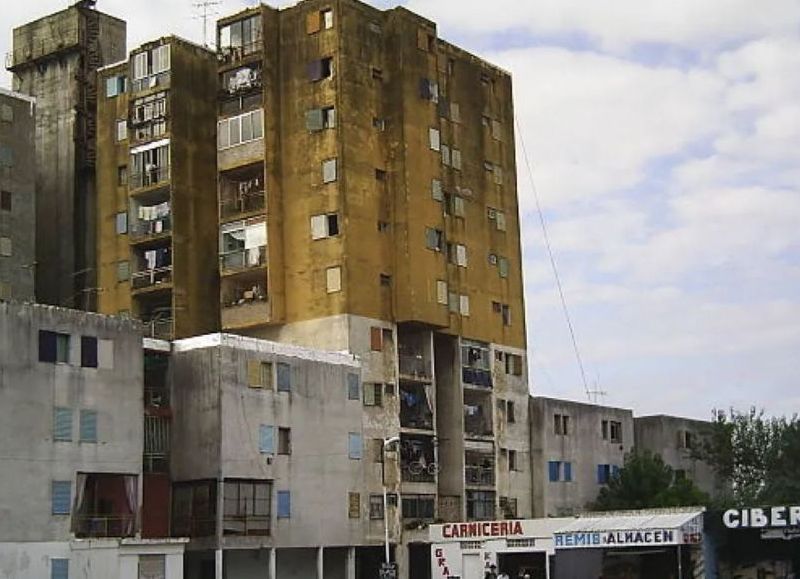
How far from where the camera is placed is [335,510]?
78.2 meters

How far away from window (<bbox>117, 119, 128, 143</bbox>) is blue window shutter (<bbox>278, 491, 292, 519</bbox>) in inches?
1160

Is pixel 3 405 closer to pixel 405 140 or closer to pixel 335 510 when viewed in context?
pixel 335 510

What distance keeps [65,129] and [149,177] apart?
1275 cm

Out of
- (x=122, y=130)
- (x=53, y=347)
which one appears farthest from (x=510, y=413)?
(x=53, y=347)

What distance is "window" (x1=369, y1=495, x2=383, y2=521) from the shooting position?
81463mm

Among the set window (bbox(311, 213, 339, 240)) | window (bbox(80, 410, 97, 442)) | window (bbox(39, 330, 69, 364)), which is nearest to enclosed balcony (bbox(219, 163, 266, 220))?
window (bbox(311, 213, 339, 240))

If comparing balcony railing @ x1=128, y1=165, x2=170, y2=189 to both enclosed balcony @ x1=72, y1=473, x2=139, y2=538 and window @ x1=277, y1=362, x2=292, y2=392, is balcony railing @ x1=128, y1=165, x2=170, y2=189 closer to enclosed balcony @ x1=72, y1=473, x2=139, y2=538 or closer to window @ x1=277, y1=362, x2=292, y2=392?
window @ x1=277, y1=362, x2=292, y2=392

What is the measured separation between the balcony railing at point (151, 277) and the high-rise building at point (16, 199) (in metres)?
6.47

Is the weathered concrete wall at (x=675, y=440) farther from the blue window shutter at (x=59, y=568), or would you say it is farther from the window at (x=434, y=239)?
the blue window shutter at (x=59, y=568)

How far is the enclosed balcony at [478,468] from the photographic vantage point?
8894 cm

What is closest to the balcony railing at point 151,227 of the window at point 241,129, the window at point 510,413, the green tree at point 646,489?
the window at point 241,129

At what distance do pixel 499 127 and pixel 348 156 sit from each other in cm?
1647

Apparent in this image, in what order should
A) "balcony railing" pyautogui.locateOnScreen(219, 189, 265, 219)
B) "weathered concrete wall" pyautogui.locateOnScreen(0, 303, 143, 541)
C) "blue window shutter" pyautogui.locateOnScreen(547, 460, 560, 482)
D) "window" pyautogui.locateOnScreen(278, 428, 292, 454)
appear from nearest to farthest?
"weathered concrete wall" pyautogui.locateOnScreen(0, 303, 143, 541) → "window" pyautogui.locateOnScreen(278, 428, 292, 454) → "balcony railing" pyautogui.locateOnScreen(219, 189, 265, 219) → "blue window shutter" pyautogui.locateOnScreen(547, 460, 560, 482)

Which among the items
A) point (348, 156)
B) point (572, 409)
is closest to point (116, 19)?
point (348, 156)
